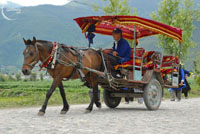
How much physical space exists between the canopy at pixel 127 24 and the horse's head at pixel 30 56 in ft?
7.72

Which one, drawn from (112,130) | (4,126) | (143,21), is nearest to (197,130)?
(112,130)

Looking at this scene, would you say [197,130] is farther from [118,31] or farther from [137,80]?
[118,31]

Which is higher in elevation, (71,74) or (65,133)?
(71,74)

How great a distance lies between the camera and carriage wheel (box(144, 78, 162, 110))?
1043cm

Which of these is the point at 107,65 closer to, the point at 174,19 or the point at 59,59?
the point at 59,59

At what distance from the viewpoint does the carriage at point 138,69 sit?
1010 centimetres

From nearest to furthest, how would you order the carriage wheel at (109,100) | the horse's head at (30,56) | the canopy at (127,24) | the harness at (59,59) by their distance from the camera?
the horse's head at (30,56) → the harness at (59,59) → the canopy at (127,24) → the carriage wheel at (109,100)

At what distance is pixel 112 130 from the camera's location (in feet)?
20.3

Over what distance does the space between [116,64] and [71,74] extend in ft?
6.01

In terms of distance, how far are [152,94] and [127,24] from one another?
2.50m

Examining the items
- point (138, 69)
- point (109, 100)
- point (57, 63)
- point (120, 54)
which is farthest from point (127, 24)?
point (109, 100)

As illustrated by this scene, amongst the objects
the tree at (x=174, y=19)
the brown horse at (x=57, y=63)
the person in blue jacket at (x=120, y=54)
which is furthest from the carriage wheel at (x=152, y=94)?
the tree at (x=174, y=19)

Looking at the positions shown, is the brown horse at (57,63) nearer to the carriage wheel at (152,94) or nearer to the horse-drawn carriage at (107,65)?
the horse-drawn carriage at (107,65)

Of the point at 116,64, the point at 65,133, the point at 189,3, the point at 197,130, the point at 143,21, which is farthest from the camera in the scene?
the point at 189,3
